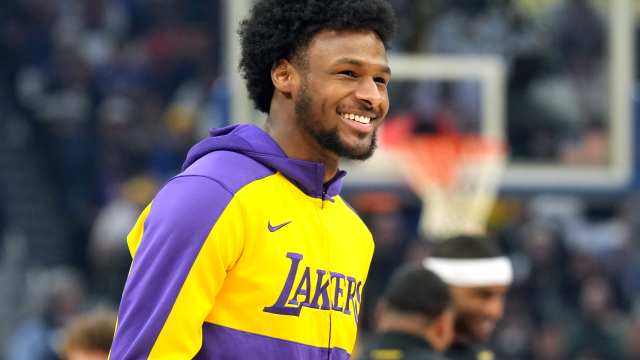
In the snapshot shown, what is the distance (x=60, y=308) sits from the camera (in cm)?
1195

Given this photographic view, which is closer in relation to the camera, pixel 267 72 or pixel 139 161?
pixel 267 72

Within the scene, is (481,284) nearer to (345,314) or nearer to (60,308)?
(345,314)

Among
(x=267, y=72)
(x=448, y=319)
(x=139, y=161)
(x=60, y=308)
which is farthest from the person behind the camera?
(x=139, y=161)

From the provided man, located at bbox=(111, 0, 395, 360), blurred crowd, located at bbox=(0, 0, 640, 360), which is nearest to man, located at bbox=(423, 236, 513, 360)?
man, located at bbox=(111, 0, 395, 360)

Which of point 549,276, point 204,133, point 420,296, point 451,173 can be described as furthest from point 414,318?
point 204,133

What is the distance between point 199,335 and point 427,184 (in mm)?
7310

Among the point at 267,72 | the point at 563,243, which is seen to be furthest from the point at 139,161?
the point at 267,72

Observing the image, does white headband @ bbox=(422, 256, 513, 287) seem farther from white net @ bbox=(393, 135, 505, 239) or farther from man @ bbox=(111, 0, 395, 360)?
white net @ bbox=(393, 135, 505, 239)

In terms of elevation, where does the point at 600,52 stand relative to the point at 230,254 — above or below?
below

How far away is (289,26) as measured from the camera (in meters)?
3.09

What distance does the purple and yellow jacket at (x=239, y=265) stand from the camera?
2.82m

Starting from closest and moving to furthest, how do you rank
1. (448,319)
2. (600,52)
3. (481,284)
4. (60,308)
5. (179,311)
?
(179,311)
(448,319)
(481,284)
(600,52)
(60,308)

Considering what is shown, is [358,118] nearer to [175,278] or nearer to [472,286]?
[175,278]

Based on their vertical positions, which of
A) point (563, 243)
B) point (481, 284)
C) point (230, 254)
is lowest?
point (563, 243)
